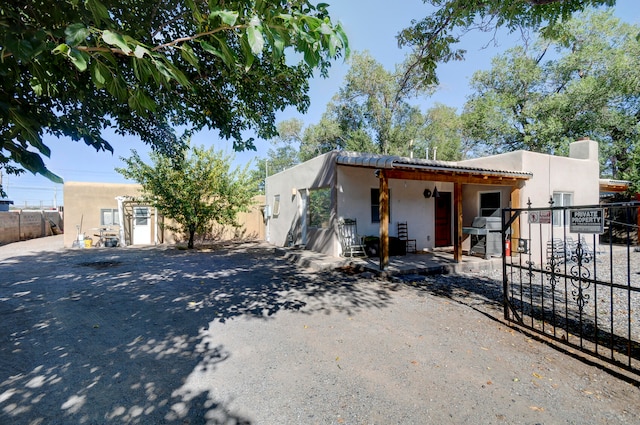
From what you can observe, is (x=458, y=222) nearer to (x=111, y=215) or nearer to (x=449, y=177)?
(x=449, y=177)

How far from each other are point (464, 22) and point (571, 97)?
48.5ft

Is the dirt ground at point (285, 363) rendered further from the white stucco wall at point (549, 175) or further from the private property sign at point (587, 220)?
the white stucco wall at point (549, 175)

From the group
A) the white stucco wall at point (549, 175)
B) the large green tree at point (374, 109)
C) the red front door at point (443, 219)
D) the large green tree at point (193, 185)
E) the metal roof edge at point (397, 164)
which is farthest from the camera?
the large green tree at point (374, 109)

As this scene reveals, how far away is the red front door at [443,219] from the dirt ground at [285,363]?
18.8ft

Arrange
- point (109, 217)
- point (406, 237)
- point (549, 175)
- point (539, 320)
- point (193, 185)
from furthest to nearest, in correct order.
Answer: point (109, 217), point (193, 185), point (406, 237), point (549, 175), point (539, 320)

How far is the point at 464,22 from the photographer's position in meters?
4.92

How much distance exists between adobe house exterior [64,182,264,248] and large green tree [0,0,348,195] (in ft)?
33.6

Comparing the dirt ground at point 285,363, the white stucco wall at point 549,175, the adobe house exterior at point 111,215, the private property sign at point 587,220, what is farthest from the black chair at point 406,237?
the adobe house exterior at point 111,215

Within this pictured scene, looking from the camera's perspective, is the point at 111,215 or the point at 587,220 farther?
the point at 111,215

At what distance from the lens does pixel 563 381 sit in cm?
288

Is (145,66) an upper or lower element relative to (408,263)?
upper

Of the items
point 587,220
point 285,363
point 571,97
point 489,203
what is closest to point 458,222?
point 489,203

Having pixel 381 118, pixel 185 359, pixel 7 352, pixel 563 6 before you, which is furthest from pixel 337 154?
pixel 381 118

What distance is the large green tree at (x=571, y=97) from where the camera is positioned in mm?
14812
